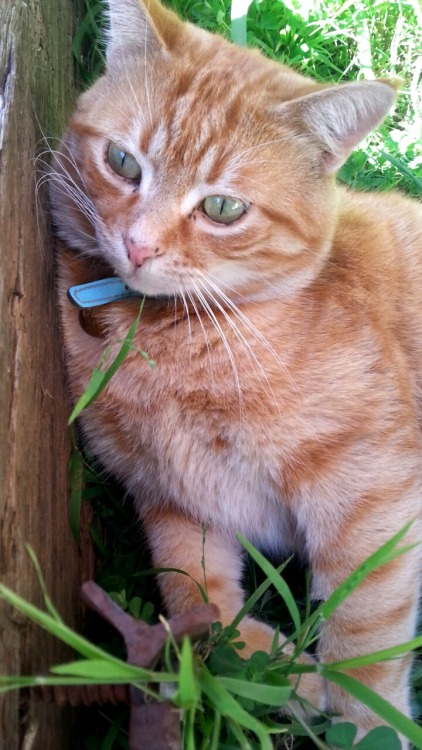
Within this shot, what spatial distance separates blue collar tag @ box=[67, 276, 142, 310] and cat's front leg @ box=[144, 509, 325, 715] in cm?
59

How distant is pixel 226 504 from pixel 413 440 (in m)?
0.49

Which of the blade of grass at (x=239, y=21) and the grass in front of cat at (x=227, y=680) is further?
the blade of grass at (x=239, y=21)

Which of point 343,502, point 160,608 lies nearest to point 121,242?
point 343,502

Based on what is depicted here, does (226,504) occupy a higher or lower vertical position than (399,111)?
lower

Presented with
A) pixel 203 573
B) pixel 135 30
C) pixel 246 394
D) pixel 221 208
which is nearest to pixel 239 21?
pixel 135 30

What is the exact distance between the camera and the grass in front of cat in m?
0.95

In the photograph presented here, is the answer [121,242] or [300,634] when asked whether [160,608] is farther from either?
[121,242]

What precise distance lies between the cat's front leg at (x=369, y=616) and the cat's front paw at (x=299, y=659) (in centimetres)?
3

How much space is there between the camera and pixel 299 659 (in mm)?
1646

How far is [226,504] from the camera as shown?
1780mm

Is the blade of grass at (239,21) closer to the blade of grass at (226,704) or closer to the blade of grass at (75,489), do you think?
the blade of grass at (75,489)

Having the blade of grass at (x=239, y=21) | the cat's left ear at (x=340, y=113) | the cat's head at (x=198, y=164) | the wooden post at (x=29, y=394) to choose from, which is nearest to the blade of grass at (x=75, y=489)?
the wooden post at (x=29, y=394)

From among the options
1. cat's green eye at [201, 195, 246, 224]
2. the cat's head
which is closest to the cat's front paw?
the cat's head

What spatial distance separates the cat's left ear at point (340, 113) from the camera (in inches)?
60.1
